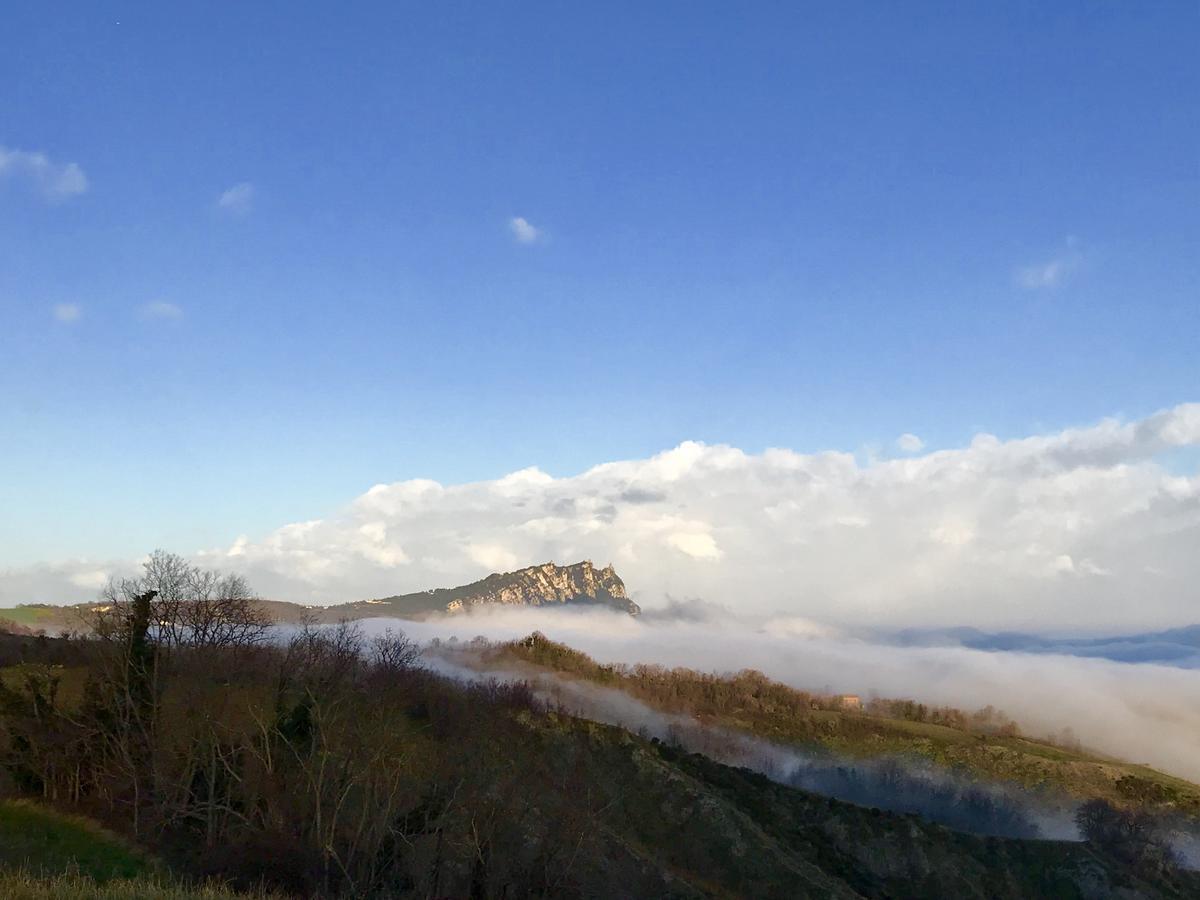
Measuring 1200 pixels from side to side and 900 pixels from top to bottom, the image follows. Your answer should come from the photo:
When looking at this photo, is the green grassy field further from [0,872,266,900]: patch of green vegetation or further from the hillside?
[0,872,266,900]: patch of green vegetation

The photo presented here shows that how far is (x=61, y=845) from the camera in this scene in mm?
59062

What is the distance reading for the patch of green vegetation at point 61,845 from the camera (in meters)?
Answer: 53.4

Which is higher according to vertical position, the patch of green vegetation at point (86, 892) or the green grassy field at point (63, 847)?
the patch of green vegetation at point (86, 892)

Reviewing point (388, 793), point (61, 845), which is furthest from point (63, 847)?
point (388, 793)

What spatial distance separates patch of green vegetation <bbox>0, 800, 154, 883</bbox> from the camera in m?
53.4

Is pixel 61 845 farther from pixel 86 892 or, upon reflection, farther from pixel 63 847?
pixel 86 892

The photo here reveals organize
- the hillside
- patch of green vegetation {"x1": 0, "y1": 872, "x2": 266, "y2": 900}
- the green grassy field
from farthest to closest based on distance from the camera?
the hillside → the green grassy field → patch of green vegetation {"x1": 0, "y1": 872, "x2": 266, "y2": 900}

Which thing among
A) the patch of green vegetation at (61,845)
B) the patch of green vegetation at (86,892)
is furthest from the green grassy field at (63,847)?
the patch of green vegetation at (86,892)

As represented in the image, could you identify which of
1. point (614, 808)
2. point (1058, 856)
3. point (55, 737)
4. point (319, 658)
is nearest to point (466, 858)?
point (319, 658)

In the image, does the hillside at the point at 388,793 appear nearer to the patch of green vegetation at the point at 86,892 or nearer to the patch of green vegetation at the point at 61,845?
the patch of green vegetation at the point at 61,845

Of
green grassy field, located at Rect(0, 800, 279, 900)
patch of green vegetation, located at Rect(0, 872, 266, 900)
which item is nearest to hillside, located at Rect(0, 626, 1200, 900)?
green grassy field, located at Rect(0, 800, 279, 900)

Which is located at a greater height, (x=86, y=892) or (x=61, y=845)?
(x=86, y=892)

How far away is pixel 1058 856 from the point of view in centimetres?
15700

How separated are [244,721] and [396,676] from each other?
57764 mm
